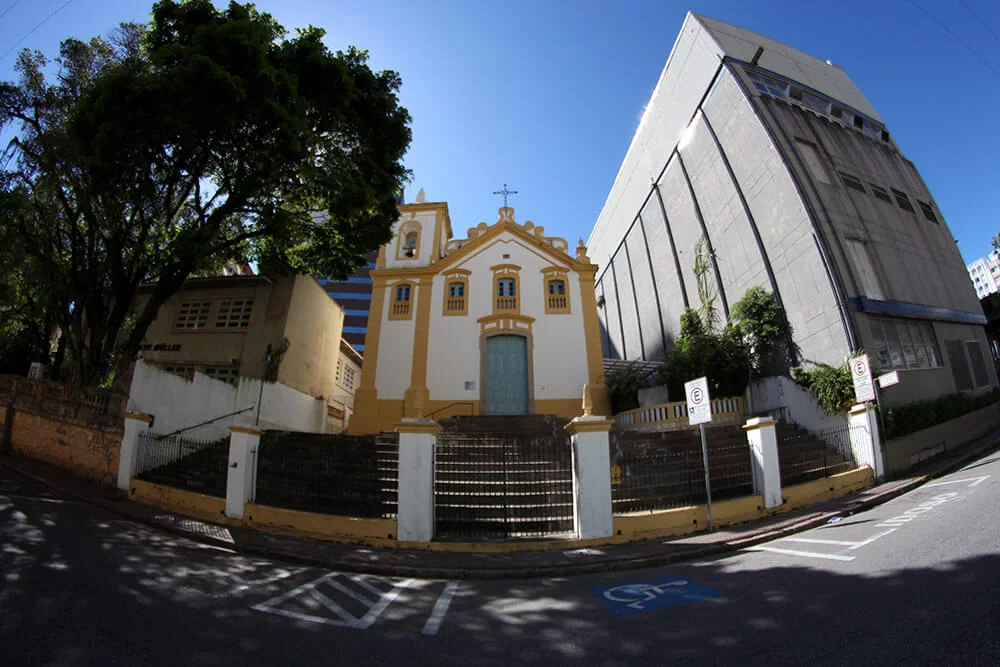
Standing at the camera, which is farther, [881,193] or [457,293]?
[881,193]

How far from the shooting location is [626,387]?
14.9 m

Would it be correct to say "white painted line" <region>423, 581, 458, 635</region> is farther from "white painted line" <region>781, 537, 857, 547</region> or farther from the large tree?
the large tree

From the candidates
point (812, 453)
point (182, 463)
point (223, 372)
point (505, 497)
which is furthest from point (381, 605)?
point (223, 372)

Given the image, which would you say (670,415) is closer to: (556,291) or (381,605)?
(556,291)

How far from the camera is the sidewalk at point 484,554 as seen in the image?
568 cm

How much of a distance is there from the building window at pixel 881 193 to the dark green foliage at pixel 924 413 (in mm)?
8343

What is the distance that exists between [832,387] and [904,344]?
16.3 feet

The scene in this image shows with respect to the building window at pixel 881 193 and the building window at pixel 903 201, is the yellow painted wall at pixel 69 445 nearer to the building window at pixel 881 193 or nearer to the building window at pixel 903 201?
the building window at pixel 881 193

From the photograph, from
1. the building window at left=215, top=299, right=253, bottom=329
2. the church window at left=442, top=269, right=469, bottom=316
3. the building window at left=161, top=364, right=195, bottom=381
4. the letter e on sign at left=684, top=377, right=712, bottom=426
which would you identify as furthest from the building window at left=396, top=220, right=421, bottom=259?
the letter e on sign at left=684, top=377, right=712, bottom=426

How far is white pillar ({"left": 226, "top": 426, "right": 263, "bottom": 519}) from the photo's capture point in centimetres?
762

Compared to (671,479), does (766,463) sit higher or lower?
higher

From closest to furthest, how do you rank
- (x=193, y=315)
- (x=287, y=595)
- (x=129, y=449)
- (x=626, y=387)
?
(x=287, y=595), (x=129, y=449), (x=626, y=387), (x=193, y=315)

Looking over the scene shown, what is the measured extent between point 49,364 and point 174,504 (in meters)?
13.0

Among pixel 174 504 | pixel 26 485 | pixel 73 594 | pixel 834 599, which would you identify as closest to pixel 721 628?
pixel 834 599
